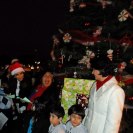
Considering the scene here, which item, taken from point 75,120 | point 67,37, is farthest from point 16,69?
point 75,120

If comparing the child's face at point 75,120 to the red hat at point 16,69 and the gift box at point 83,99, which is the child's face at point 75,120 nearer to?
the gift box at point 83,99

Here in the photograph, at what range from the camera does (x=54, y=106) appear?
13.6 feet

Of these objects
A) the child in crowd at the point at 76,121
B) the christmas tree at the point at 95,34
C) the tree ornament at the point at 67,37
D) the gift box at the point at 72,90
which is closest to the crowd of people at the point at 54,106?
the child in crowd at the point at 76,121

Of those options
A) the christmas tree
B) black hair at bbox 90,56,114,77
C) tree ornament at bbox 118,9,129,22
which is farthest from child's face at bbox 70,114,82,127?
tree ornament at bbox 118,9,129,22

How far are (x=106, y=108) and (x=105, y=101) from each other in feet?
0.23

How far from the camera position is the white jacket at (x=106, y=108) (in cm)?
327

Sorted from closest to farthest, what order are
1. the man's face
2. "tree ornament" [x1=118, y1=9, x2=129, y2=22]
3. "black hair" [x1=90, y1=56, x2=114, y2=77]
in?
"black hair" [x1=90, y1=56, x2=114, y2=77] < the man's face < "tree ornament" [x1=118, y1=9, x2=129, y2=22]

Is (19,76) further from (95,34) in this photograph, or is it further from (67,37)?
(95,34)

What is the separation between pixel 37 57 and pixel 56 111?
8121 mm

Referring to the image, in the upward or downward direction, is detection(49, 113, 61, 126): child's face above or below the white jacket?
below

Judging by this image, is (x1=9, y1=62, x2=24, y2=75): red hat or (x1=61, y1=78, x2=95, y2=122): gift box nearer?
(x1=61, y1=78, x2=95, y2=122): gift box

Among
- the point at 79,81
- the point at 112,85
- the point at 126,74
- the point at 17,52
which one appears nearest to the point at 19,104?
the point at 79,81

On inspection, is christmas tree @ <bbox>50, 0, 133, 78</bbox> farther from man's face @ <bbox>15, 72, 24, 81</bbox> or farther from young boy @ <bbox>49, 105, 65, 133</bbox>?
young boy @ <bbox>49, 105, 65, 133</bbox>

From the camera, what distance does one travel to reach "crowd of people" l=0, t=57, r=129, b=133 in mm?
3338
